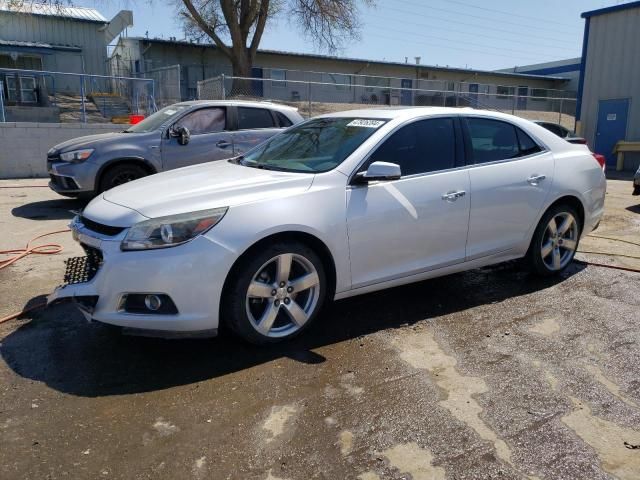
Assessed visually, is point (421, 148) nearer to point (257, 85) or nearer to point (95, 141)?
point (95, 141)

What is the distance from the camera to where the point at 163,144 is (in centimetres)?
836

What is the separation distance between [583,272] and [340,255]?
10.1 ft

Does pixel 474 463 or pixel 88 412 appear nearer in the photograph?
pixel 474 463

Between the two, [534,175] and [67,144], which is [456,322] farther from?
[67,144]

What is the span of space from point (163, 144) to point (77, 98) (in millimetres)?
11624

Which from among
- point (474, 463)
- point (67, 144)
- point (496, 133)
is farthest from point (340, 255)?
point (67, 144)

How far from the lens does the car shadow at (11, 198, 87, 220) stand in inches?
320

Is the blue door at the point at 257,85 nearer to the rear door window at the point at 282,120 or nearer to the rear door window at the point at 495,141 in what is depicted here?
Result: the rear door window at the point at 282,120

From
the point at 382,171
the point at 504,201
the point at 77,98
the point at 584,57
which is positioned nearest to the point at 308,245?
the point at 382,171

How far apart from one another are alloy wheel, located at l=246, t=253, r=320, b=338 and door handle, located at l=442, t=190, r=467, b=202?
1.27 m

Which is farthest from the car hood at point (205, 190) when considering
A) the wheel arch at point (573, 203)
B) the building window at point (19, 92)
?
the building window at point (19, 92)

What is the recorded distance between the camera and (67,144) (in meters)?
8.36

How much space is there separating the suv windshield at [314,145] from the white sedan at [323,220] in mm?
18

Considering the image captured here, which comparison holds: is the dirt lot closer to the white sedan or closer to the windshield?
the white sedan
